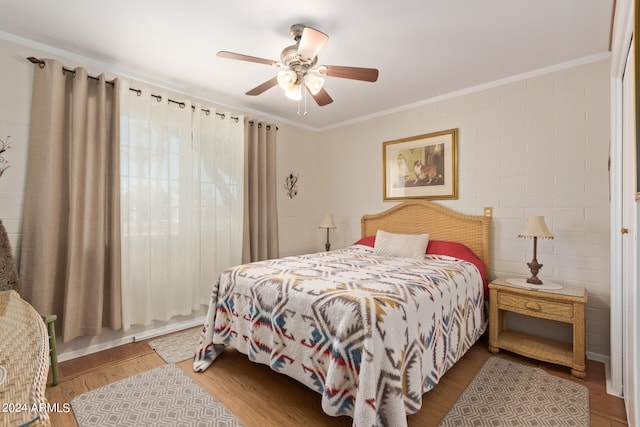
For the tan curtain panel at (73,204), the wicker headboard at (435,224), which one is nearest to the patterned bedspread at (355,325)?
the wicker headboard at (435,224)

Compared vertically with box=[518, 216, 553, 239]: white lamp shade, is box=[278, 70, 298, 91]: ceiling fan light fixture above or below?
above

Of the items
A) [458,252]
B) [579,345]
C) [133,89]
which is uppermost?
[133,89]

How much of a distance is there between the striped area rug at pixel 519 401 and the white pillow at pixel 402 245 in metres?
1.14

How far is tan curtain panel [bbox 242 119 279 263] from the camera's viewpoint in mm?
3605

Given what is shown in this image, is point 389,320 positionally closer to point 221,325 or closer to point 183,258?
point 221,325

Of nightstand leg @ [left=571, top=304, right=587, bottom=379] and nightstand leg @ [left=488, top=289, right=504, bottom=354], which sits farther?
nightstand leg @ [left=488, top=289, right=504, bottom=354]

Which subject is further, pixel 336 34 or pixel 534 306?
pixel 534 306

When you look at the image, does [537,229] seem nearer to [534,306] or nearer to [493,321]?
[534,306]

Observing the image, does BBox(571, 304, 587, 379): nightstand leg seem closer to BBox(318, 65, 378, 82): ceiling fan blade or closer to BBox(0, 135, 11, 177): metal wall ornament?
BBox(318, 65, 378, 82): ceiling fan blade

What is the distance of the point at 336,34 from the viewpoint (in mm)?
2207

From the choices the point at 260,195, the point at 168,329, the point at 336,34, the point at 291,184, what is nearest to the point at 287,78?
the point at 336,34

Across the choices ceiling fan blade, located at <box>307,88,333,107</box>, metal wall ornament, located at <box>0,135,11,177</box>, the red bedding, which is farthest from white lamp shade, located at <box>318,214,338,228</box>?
metal wall ornament, located at <box>0,135,11,177</box>

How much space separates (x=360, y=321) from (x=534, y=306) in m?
1.68

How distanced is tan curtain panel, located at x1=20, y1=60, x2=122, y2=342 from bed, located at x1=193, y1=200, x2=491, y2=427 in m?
1.04
